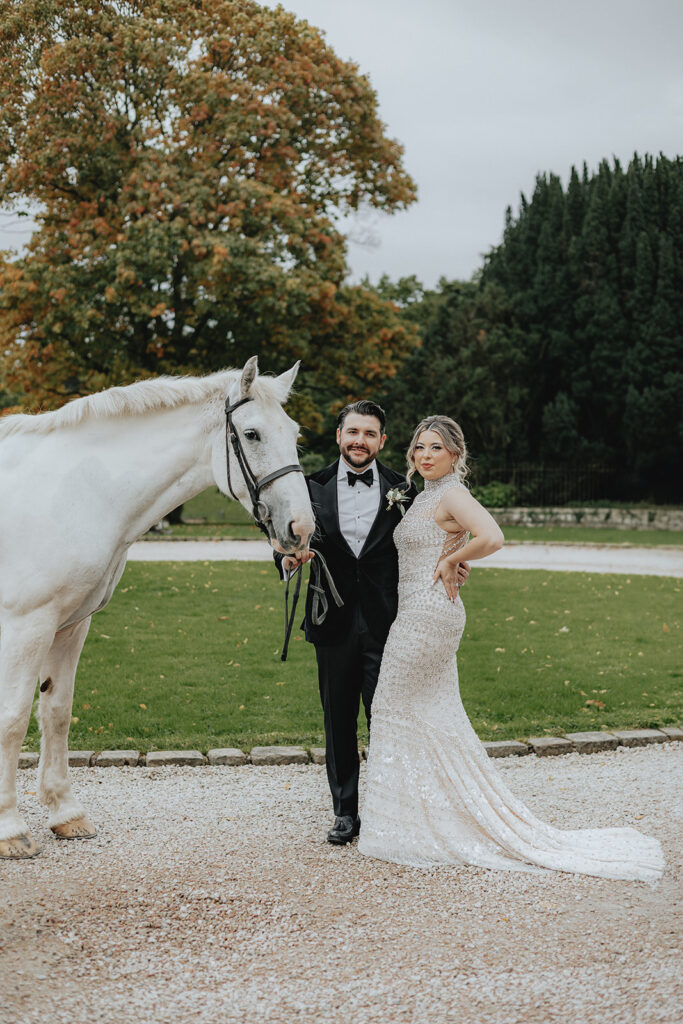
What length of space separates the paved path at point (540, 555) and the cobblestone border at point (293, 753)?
876 centimetres

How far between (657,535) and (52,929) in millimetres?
22354

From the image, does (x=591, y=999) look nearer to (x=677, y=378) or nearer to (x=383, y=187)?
(x=383, y=187)

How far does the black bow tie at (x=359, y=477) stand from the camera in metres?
4.53

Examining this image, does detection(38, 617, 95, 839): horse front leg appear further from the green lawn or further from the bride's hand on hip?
the bride's hand on hip

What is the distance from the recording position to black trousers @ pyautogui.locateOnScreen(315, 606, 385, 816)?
4.49 metres

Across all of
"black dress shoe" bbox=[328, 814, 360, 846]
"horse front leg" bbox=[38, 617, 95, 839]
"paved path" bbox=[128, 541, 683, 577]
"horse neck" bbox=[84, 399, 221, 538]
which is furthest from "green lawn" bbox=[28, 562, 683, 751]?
"paved path" bbox=[128, 541, 683, 577]

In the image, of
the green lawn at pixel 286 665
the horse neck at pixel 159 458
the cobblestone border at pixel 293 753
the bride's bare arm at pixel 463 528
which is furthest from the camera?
the green lawn at pixel 286 665

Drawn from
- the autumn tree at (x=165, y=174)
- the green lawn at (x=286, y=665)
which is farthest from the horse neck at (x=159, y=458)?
the autumn tree at (x=165, y=174)

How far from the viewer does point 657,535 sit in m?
23.8

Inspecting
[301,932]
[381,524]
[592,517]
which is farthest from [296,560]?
[592,517]

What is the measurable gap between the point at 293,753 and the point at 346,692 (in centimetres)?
157

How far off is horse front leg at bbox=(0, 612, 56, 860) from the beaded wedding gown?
5.18 ft

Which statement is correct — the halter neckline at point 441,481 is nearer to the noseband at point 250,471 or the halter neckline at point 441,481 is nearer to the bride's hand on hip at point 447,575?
the bride's hand on hip at point 447,575

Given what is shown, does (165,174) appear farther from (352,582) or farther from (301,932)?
(301,932)
